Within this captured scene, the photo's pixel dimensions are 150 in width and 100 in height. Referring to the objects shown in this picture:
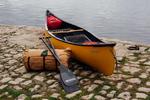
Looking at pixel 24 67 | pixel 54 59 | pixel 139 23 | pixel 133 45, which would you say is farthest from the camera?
pixel 139 23


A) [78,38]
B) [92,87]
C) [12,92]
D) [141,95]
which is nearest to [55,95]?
[92,87]

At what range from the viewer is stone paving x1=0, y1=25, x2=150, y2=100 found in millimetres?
7605

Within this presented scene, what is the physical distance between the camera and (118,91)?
7.69m

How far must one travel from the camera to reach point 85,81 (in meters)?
8.39

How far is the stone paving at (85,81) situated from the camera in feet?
25.0

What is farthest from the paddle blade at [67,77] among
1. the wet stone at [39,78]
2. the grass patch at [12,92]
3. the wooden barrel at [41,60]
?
the grass patch at [12,92]

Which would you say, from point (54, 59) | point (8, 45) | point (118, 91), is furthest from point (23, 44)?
point (118, 91)

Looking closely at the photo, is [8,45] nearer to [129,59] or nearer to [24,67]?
[24,67]

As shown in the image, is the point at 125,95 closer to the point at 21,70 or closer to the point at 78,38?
the point at 21,70

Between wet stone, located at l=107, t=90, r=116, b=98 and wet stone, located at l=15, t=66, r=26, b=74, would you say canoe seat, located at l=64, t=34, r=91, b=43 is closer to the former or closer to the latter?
wet stone, located at l=15, t=66, r=26, b=74

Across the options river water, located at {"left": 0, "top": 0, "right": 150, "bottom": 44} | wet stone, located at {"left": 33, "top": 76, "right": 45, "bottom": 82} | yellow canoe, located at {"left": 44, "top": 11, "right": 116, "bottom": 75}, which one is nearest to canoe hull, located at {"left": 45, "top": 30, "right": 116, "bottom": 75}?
yellow canoe, located at {"left": 44, "top": 11, "right": 116, "bottom": 75}

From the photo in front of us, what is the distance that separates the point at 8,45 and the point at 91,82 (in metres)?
4.75

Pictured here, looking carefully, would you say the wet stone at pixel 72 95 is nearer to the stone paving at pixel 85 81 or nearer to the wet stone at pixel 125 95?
the stone paving at pixel 85 81

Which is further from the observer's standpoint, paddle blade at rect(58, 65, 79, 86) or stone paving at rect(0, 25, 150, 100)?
paddle blade at rect(58, 65, 79, 86)
